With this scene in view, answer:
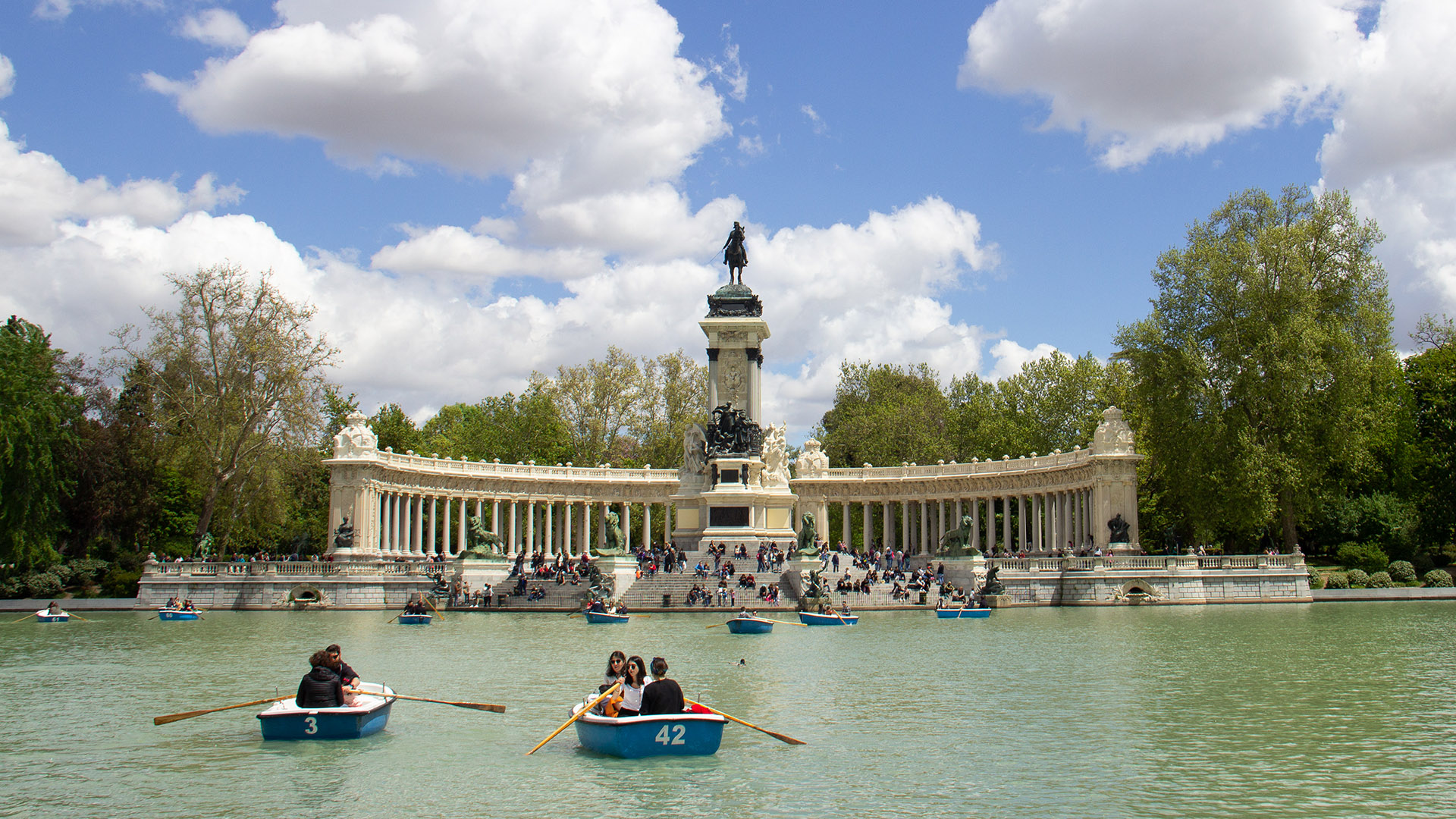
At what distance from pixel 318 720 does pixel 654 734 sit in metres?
4.55

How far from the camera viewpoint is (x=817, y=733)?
1681cm

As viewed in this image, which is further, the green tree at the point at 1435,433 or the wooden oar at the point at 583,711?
the green tree at the point at 1435,433

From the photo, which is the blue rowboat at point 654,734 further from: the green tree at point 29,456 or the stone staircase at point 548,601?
the green tree at point 29,456

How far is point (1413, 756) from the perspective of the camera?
48.2 feet

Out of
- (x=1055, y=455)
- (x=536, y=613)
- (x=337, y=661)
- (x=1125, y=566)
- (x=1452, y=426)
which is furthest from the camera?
(x=1055, y=455)

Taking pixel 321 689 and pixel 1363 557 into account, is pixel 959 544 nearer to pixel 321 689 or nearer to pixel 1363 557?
pixel 1363 557

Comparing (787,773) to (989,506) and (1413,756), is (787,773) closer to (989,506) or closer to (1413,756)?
(1413,756)

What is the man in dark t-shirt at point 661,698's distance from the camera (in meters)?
14.6

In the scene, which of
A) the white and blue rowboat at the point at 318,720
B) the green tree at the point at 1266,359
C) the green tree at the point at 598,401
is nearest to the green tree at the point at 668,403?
the green tree at the point at 598,401

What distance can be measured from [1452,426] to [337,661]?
54.4 meters

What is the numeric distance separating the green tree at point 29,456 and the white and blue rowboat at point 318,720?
128ft

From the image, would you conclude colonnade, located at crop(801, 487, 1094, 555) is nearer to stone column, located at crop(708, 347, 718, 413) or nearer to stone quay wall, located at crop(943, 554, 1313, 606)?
stone quay wall, located at crop(943, 554, 1313, 606)

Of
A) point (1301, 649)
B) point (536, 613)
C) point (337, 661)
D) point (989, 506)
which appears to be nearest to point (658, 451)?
point (989, 506)

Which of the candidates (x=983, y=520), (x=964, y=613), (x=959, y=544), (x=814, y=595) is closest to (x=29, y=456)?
(x=814, y=595)
